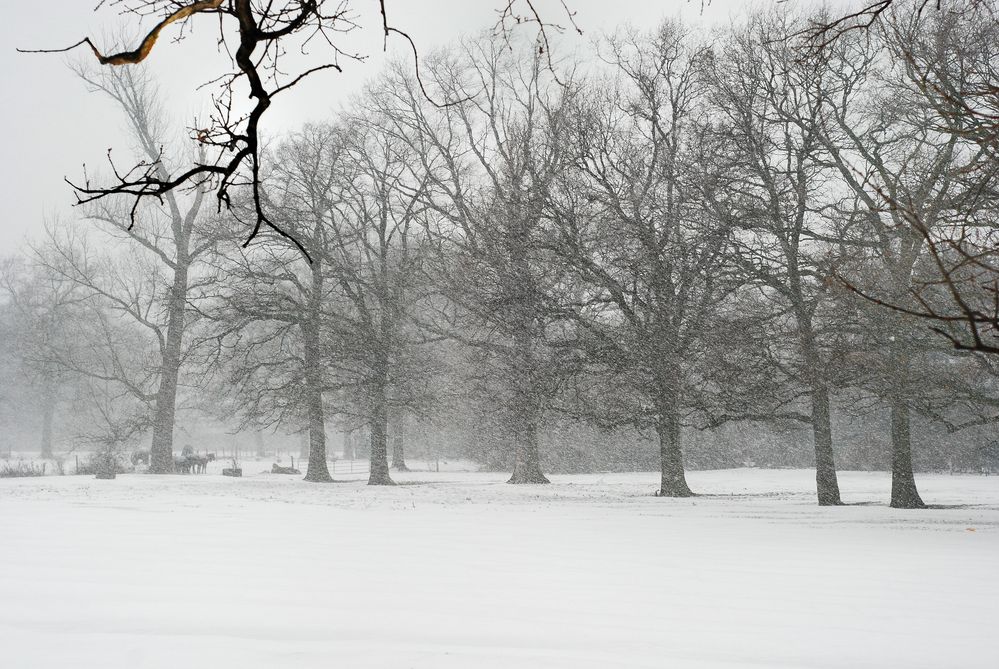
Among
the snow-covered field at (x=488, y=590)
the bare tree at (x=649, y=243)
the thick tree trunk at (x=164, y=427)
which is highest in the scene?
the bare tree at (x=649, y=243)

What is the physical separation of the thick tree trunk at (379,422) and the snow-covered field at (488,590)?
27.5ft

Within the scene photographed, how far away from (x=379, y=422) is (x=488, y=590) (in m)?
16.2

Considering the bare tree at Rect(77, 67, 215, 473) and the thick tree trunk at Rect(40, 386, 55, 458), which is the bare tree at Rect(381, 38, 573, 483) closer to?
the bare tree at Rect(77, 67, 215, 473)

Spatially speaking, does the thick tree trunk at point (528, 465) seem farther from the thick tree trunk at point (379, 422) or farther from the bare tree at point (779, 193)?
the bare tree at point (779, 193)

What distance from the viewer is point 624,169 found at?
1875 centimetres

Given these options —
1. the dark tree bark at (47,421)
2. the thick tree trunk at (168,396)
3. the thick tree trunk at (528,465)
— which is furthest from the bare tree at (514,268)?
the dark tree bark at (47,421)

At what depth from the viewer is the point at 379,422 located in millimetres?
22422

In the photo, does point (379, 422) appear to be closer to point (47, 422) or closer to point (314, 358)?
point (314, 358)

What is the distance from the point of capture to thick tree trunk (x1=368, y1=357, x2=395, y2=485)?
71.4ft

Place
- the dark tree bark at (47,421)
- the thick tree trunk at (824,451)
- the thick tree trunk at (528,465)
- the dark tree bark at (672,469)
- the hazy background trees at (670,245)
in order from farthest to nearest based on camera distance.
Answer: the dark tree bark at (47,421)
the thick tree trunk at (528,465)
the dark tree bark at (672,469)
the thick tree trunk at (824,451)
the hazy background trees at (670,245)

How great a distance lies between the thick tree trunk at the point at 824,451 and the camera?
51.0ft

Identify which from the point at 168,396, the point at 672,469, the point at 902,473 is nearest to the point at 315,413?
the point at 168,396

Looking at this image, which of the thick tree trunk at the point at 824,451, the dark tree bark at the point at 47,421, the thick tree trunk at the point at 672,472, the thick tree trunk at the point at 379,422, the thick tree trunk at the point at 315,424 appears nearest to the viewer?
the thick tree trunk at the point at 824,451

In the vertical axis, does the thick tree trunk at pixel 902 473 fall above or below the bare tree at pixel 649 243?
below
